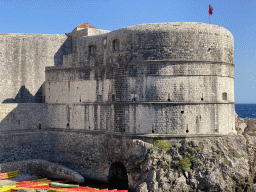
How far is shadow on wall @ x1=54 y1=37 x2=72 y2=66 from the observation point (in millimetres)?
28281

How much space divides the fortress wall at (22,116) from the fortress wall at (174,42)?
871 cm

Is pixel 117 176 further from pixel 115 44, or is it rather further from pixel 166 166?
pixel 115 44

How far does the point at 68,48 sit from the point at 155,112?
12696 mm

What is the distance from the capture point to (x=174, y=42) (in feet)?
66.0

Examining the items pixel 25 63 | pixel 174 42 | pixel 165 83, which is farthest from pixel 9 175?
pixel 174 42

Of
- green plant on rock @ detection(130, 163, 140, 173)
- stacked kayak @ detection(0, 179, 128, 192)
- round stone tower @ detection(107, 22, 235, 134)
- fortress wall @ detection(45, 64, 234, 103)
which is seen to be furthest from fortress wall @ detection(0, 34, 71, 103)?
green plant on rock @ detection(130, 163, 140, 173)

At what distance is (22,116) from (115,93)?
8389 mm

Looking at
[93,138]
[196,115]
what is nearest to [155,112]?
[196,115]

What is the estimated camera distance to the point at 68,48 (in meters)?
28.6

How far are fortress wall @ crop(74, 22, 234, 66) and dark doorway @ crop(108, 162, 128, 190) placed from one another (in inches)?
309

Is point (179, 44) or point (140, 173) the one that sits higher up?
point (179, 44)

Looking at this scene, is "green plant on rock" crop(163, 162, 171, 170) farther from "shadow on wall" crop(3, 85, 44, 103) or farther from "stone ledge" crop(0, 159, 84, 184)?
"shadow on wall" crop(3, 85, 44, 103)

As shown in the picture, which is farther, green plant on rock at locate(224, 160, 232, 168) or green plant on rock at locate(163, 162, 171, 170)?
green plant on rock at locate(224, 160, 232, 168)

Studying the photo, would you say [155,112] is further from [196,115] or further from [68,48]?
[68,48]
